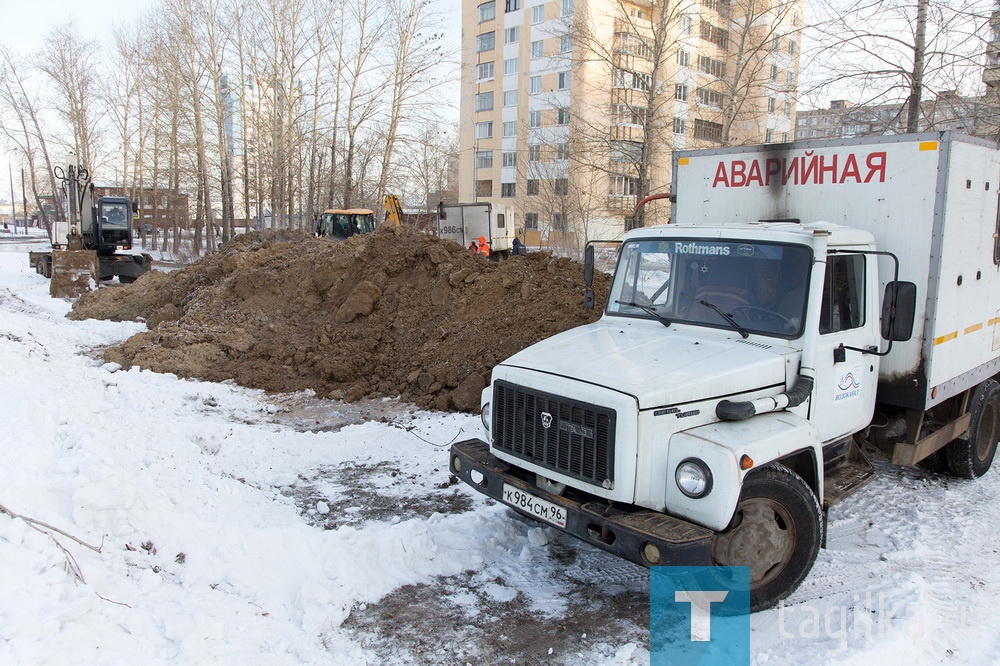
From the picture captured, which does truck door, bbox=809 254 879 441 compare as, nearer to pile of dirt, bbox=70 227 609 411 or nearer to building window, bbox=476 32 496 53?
pile of dirt, bbox=70 227 609 411

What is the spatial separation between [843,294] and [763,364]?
105 cm

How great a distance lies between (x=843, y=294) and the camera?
509 centimetres

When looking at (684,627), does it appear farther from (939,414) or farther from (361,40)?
(361,40)

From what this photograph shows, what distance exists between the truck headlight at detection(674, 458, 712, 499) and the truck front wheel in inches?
13.0

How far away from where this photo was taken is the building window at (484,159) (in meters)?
57.5

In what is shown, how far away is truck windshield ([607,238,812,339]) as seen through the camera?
4.90 metres

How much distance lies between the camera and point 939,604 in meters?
4.70

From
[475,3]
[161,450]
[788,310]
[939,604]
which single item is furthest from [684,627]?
[475,3]

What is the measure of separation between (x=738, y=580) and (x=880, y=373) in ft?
8.53

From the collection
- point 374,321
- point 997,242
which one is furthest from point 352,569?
point 374,321

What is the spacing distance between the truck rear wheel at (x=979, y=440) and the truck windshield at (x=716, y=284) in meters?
3.53

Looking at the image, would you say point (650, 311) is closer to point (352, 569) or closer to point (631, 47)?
point (352, 569)

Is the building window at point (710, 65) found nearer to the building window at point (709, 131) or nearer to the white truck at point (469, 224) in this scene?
the building window at point (709, 131)

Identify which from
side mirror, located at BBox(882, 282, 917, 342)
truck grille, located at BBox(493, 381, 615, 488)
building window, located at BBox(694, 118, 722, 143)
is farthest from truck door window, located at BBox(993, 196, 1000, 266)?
building window, located at BBox(694, 118, 722, 143)
